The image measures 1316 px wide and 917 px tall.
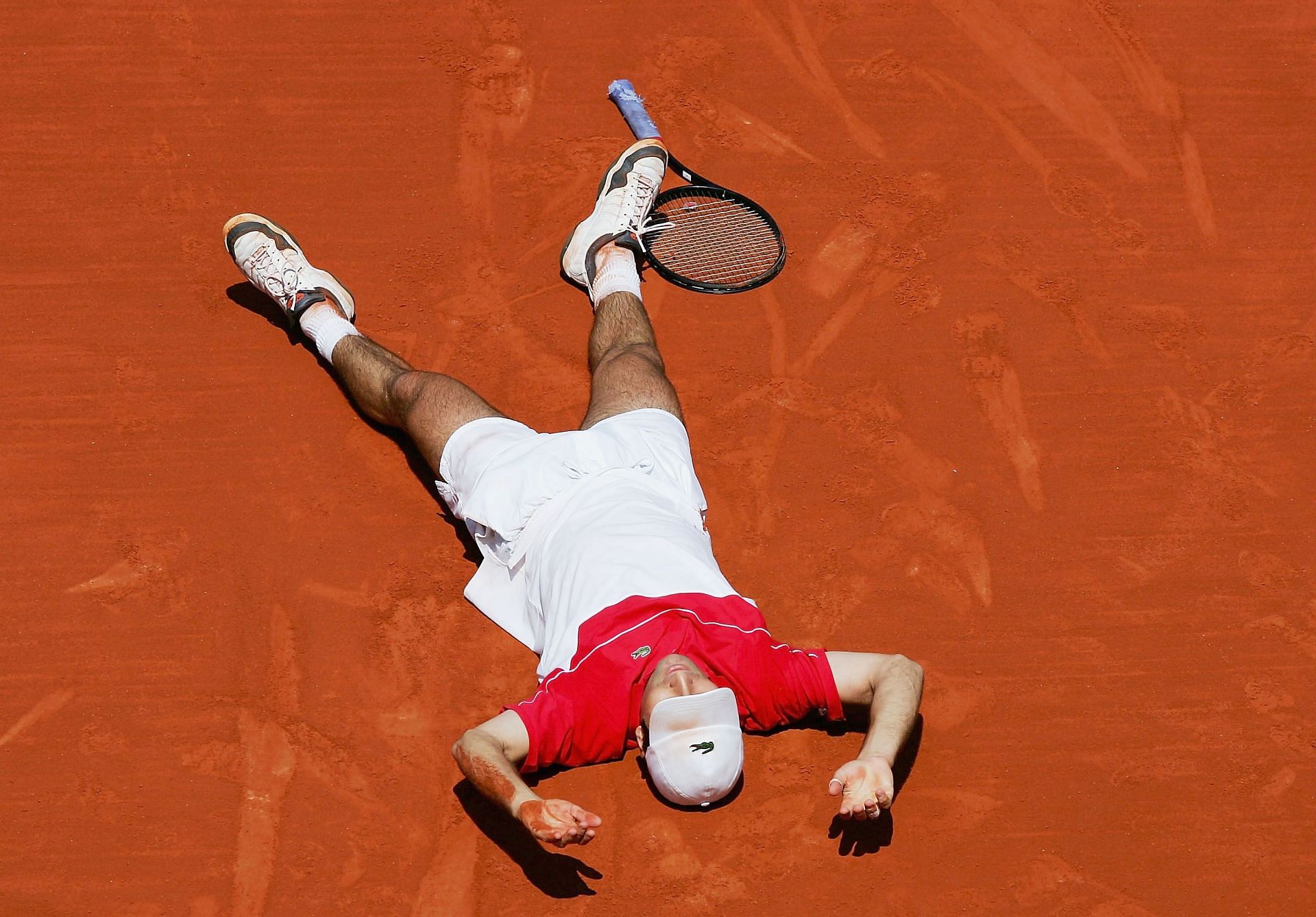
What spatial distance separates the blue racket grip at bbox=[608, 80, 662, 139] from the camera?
6.34 m

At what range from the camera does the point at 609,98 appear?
21.7ft

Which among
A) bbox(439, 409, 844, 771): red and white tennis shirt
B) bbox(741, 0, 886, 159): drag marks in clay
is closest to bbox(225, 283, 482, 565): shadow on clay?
bbox(439, 409, 844, 771): red and white tennis shirt

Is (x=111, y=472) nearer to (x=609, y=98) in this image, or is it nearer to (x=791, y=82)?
(x=609, y=98)

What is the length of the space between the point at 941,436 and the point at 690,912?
2566 millimetres

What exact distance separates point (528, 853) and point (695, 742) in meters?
0.96

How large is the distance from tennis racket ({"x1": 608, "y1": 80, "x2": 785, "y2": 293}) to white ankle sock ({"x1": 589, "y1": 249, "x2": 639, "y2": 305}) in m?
0.22

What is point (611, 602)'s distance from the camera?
446cm

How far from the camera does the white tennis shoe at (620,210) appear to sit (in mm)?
5910

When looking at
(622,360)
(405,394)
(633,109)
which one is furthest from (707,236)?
(405,394)

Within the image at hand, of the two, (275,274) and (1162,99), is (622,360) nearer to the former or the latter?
(275,274)

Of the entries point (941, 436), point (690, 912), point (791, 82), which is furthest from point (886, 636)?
point (791, 82)

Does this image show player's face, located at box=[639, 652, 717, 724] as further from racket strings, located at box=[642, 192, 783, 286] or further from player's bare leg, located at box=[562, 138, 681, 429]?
racket strings, located at box=[642, 192, 783, 286]

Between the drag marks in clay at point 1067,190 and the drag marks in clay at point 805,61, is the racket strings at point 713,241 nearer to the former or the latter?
the drag marks in clay at point 805,61

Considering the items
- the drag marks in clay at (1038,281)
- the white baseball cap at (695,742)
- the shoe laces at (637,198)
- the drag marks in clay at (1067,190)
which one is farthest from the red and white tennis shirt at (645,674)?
the drag marks in clay at (1067,190)
